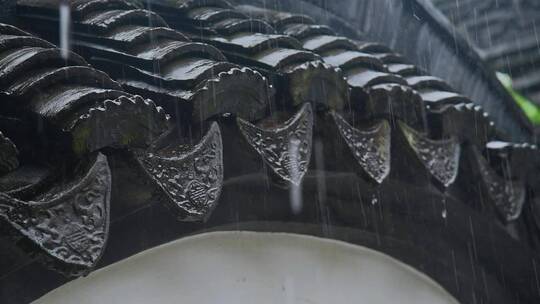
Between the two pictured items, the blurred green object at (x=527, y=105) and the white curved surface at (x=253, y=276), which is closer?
the white curved surface at (x=253, y=276)

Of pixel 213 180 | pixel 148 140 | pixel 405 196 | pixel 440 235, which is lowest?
pixel 440 235

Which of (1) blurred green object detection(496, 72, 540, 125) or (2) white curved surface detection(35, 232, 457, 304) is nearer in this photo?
(2) white curved surface detection(35, 232, 457, 304)

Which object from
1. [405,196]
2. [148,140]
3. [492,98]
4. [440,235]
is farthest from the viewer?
[492,98]

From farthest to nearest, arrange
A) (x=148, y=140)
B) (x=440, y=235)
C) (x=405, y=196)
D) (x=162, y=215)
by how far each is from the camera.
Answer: (x=440, y=235), (x=405, y=196), (x=162, y=215), (x=148, y=140)

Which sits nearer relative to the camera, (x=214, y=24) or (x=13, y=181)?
(x=13, y=181)

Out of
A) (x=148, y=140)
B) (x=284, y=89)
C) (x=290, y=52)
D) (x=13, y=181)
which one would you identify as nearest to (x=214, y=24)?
(x=290, y=52)

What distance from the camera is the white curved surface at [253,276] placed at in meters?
2.84

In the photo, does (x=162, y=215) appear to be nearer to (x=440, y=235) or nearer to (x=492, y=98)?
(x=440, y=235)

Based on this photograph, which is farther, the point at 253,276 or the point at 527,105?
the point at 527,105

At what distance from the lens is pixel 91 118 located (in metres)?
2.19

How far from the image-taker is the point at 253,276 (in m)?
3.26

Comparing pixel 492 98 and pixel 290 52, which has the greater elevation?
pixel 290 52

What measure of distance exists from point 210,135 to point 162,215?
0.38 meters

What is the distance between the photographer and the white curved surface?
9.31ft
